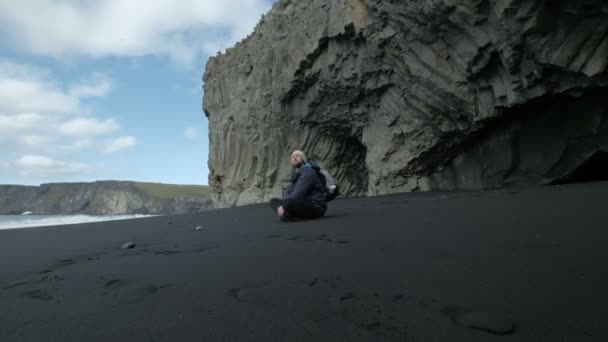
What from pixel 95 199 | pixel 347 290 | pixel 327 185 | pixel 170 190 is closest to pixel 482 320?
pixel 347 290

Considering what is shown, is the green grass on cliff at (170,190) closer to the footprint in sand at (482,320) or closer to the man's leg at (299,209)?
the man's leg at (299,209)

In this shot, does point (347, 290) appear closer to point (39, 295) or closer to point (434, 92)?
point (39, 295)

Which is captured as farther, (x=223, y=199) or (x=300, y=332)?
(x=223, y=199)

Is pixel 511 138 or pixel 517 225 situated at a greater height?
pixel 511 138

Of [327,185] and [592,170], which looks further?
Result: [592,170]

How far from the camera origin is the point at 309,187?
17.6 feet

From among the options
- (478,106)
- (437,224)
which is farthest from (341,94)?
(437,224)

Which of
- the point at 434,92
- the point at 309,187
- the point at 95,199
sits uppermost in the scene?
the point at 434,92

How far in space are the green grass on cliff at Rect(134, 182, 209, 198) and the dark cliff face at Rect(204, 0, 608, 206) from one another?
5385 cm

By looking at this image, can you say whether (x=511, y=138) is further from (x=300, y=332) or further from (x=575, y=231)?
(x=300, y=332)

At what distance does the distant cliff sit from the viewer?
6469cm

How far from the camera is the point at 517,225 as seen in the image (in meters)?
3.21

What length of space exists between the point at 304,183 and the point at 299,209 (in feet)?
1.28

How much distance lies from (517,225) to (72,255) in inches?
170
